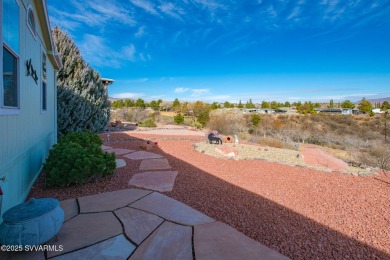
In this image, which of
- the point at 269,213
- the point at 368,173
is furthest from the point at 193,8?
the point at 269,213

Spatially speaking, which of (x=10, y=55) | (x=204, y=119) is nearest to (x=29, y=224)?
(x=10, y=55)

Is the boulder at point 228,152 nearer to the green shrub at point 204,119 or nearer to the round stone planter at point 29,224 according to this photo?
the round stone planter at point 29,224

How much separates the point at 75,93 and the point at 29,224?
885 centimetres

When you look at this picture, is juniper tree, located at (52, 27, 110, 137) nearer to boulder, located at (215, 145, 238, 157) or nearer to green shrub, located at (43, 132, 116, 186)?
green shrub, located at (43, 132, 116, 186)

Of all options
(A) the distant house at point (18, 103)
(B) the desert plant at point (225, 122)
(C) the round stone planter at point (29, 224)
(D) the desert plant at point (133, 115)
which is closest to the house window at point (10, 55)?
(A) the distant house at point (18, 103)

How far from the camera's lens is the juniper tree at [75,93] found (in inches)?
347

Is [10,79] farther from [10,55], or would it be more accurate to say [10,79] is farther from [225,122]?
[225,122]

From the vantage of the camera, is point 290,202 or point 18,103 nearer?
point 18,103

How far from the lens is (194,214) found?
2531 mm

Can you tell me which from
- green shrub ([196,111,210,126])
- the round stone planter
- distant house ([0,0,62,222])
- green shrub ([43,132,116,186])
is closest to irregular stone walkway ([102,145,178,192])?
green shrub ([43,132,116,186])

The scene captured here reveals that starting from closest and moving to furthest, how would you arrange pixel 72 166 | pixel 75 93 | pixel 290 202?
pixel 290 202
pixel 72 166
pixel 75 93

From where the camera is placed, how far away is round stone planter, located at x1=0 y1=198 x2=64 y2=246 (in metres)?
1.61

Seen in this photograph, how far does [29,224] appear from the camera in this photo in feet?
5.42

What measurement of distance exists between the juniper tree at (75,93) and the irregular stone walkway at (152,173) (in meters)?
4.51
